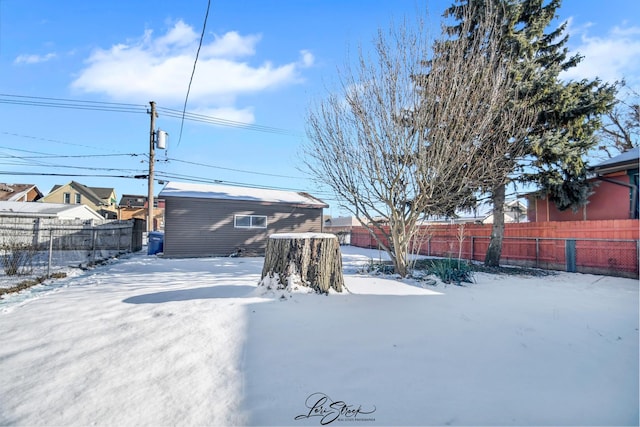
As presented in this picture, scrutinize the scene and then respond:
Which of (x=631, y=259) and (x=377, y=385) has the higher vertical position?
(x=631, y=259)

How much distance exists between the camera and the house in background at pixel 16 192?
25639mm

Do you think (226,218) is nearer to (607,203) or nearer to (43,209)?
(607,203)

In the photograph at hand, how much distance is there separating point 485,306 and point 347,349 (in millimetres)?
2599

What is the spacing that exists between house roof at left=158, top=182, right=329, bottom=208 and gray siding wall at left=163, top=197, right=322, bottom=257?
200 millimetres

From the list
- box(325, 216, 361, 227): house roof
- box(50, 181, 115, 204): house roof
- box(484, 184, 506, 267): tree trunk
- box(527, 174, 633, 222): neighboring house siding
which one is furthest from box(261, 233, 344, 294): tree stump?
box(50, 181, 115, 204): house roof

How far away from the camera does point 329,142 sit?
6699 mm

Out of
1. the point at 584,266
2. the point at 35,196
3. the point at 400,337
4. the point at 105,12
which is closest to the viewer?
the point at 400,337

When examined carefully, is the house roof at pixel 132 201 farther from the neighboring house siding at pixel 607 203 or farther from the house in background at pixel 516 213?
the neighboring house siding at pixel 607 203

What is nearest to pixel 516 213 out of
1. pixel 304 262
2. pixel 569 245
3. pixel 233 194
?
pixel 569 245

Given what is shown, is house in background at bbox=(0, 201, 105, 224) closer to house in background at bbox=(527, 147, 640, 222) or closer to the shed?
the shed

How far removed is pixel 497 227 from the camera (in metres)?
9.21

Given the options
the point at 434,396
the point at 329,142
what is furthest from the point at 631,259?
the point at 434,396

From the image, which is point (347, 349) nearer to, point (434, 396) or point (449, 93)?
point (434, 396)

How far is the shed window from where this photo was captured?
503 inches
